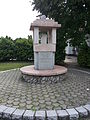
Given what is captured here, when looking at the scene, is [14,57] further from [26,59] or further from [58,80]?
[58,80]

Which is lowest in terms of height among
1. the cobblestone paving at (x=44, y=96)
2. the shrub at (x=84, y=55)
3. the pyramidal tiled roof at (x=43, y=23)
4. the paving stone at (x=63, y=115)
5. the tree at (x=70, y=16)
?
the paving stone at (x=63, y=115)

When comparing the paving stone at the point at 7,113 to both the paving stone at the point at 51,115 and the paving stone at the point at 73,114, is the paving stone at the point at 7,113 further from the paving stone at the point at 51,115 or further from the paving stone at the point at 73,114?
the paving stone at the point at 73,114

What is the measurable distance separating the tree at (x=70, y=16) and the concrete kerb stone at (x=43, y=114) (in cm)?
637

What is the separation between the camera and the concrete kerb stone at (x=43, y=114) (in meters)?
3.16

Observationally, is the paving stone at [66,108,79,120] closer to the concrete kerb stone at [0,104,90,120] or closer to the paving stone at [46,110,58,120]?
the concrete kerb stone at [0,104,90,120]

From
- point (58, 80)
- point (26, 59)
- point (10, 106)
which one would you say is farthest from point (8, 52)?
point (10, 106)

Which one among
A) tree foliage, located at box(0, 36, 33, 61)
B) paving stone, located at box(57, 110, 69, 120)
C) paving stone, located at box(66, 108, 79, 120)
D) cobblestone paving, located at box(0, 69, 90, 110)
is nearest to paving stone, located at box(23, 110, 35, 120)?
cobblestone paving, located at box(0, 69, 90, 110)

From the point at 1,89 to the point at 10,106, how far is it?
150 centimetres

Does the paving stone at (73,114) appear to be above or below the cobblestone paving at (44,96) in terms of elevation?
below

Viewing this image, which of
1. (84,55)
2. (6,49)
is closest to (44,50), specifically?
(84,55)

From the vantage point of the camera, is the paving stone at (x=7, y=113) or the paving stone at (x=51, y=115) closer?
the paving stone at (x=51, y=115)

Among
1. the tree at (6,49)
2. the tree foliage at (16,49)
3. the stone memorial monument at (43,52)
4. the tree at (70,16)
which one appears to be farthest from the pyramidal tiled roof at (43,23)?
the tree at (6,49)

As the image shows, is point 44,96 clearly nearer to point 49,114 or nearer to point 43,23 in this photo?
point 49,114

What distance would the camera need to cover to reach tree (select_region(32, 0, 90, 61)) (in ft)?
29.6
